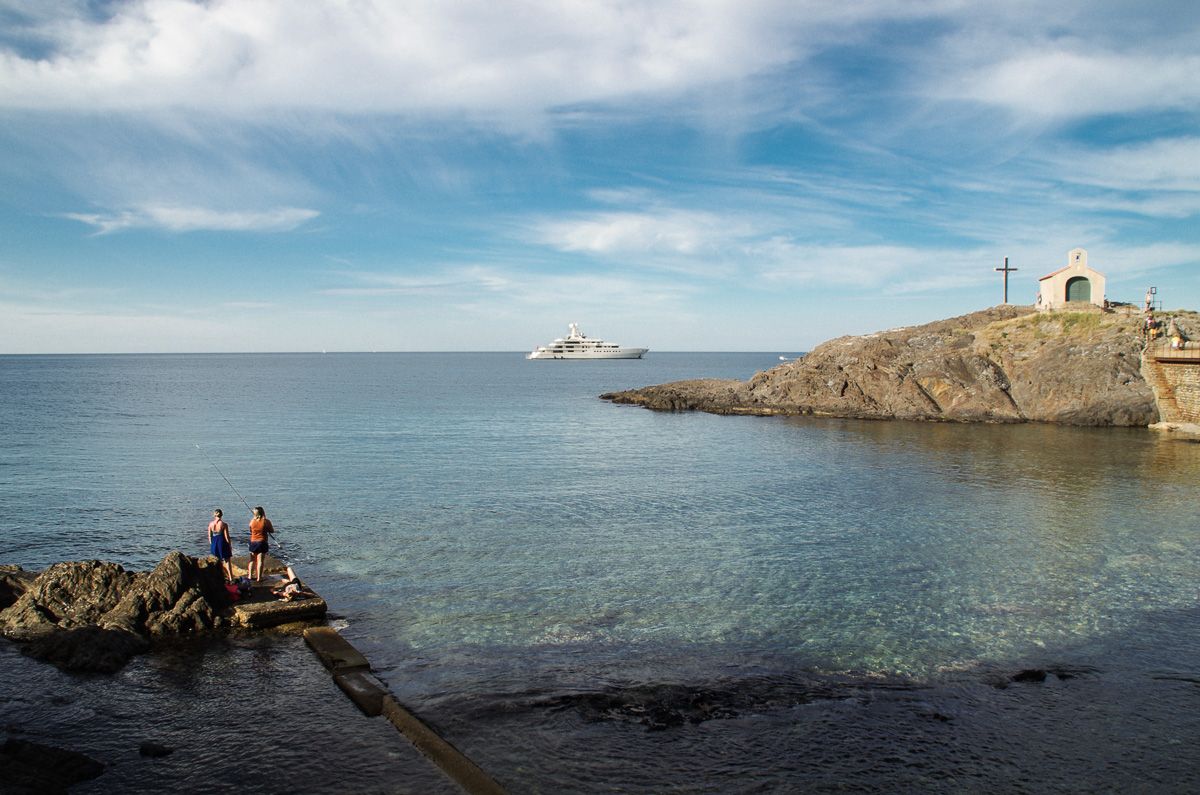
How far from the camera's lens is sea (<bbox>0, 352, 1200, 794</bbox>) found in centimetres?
1146

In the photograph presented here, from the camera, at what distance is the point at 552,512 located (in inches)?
1153

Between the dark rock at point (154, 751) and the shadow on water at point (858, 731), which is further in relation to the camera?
the dark rock at point (154, 751)

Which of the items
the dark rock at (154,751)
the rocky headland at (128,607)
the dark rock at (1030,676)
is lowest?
the dark rock at (154,751)

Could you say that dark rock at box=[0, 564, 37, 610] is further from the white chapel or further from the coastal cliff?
the white chapel

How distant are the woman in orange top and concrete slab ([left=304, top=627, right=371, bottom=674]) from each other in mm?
3107

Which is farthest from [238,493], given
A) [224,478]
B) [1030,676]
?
[1030,676]

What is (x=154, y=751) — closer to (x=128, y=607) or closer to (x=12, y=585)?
(x=128, y=607)

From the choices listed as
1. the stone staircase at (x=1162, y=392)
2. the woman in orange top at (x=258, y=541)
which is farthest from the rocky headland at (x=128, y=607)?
the stone staircase at (x=1162, y=392)

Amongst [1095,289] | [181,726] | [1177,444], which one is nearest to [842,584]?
[181,726]

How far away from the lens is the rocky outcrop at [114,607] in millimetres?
15407

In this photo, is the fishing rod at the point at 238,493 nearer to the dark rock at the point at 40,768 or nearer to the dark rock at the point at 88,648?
the dark rock at the point at 88,648

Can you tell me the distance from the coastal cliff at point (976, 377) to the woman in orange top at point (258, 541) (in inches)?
2345

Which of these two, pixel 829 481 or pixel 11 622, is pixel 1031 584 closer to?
pixel 829 481

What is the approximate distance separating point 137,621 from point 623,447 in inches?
1423
